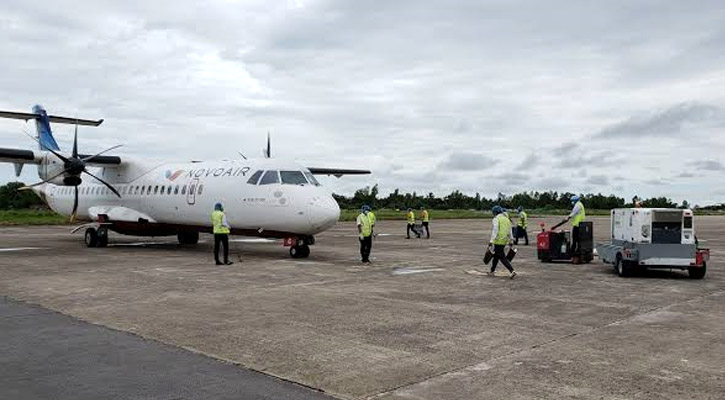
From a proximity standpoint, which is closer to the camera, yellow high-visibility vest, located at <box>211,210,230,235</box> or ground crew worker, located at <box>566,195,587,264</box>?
yellow high-visibility vest, located at <box>211,210,230,235</box>

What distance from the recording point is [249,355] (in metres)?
6.23

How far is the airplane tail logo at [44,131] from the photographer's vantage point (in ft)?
80.3

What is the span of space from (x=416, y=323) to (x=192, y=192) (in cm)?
1336

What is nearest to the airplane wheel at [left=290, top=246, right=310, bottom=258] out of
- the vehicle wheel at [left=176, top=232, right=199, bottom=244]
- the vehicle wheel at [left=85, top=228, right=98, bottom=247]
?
the vehicle wheel at [left=176, top=232, right=199, bottom=244]

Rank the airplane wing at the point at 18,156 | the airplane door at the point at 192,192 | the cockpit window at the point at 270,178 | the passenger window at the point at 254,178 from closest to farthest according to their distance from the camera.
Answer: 1. the cockpit window at the point at 270,178
2. the passenger window at the point at 254,178
3. the airplane door at the point at 192,192
4. the airplane wing at the point at 18,156

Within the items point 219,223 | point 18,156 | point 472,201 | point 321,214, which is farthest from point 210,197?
point 472,201

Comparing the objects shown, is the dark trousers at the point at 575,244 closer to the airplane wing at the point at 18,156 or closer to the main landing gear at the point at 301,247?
the main landing gear at the point at 301,247

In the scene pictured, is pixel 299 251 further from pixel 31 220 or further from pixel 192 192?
pixel 31 220

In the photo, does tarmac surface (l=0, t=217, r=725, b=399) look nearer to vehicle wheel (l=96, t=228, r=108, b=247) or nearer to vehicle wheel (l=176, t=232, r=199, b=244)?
vehicle wheel (l=96, t=228, r=108, b=247)

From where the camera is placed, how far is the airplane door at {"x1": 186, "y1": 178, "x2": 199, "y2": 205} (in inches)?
771

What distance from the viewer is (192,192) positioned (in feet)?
64.5

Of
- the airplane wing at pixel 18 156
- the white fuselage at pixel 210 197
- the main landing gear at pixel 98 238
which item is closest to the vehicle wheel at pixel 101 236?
the main landing gear at pixel 98 238

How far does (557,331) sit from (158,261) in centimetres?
1187

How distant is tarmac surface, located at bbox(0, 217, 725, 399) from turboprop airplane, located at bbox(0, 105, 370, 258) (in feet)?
6.44
